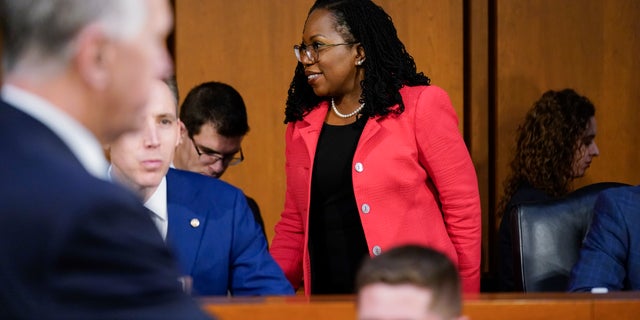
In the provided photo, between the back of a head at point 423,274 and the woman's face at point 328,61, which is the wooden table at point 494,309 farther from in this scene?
the woman's face at point 328,61

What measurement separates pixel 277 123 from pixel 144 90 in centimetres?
378

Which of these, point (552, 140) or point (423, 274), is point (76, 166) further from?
point (552, 140)

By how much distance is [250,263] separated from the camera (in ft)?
9.19

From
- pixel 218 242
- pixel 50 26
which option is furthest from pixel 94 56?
pixel 218 242

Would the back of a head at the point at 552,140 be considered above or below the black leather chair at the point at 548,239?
above

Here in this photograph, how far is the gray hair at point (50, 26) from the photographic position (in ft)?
3.51

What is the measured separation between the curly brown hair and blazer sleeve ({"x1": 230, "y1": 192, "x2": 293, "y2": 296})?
1770 millimetres

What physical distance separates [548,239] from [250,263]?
898 mm

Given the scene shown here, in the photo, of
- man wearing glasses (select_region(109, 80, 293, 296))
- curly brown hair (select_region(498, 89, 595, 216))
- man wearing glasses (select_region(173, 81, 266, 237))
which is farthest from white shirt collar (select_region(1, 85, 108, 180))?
curly brown hair (select_region(498, 89, 595, 216))

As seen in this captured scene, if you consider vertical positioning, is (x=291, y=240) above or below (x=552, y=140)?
below

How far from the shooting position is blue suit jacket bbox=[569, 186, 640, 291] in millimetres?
2949

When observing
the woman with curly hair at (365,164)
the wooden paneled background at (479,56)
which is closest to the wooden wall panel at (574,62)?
the wooden paneled background at (479,56)

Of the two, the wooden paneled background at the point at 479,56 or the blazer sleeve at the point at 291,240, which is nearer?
the blazer sleeve at the point at 291,240

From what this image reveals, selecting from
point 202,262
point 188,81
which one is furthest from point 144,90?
point 188,81
